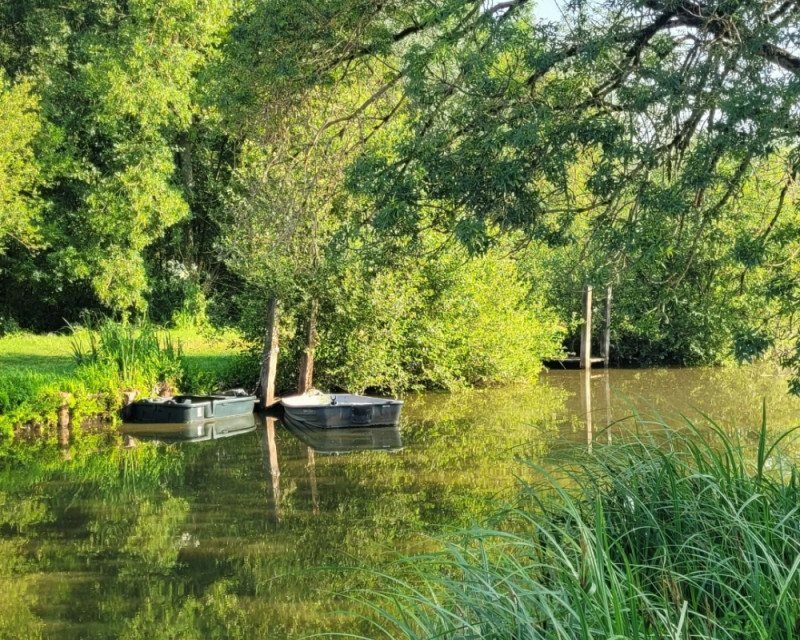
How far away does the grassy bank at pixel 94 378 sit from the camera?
1611cm

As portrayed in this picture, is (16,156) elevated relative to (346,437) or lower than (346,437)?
elevated

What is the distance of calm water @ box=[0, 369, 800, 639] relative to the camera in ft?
25.5

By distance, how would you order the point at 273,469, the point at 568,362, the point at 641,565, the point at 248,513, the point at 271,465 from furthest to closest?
the point at 568,362 < the point at 271,465 < the point at 273,469 < the point at 248,513 < the point at 641,565

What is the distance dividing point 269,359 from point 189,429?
257 cm

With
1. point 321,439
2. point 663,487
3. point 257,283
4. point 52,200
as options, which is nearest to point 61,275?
point 52,200

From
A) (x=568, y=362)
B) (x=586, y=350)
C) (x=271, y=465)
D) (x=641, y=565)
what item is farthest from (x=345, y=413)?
(x=641, y=565)

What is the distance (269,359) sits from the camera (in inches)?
762

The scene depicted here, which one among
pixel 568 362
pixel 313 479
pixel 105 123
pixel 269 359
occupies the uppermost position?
pixel 105 123

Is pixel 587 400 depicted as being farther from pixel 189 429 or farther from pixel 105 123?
pixel 105 123

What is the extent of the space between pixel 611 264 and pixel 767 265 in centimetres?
115

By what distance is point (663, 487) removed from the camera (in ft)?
14.4

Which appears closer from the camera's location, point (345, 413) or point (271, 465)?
point (271, 465)

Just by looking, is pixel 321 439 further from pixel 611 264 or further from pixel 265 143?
pixel 611 264

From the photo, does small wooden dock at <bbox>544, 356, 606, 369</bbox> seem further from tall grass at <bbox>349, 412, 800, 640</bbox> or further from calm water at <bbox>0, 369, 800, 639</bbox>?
tall grass at <bbox>349, 412, 800, 640</bbox>
